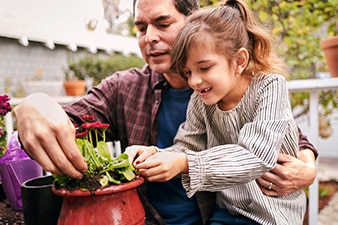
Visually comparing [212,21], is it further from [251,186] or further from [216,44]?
[251,186]

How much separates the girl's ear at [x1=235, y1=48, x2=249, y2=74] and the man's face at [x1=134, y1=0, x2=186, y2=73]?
1.22 ft

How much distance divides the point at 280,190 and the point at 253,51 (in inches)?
21.7

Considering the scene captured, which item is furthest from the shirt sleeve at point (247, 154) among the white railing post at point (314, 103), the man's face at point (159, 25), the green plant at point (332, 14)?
the green plant at point (332, 14)

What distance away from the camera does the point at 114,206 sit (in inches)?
34.0

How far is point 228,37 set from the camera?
117 centimetres

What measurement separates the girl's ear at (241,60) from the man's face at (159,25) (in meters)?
0.37

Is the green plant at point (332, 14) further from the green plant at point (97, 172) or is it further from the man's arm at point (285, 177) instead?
the green plant at point (97, 172)

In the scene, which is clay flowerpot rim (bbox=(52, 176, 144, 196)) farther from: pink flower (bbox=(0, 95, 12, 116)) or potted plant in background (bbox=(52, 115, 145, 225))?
pink flower (bbox=(0, 95, 12, 116))

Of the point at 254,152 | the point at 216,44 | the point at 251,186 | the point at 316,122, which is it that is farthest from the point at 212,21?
the point at 316,122

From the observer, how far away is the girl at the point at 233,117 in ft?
3.34

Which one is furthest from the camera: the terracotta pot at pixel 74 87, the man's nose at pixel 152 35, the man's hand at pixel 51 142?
the terracotta pot at pixel 74 87

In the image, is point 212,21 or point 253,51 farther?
point 253,51

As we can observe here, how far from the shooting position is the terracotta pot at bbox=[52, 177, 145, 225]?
84 centimetres

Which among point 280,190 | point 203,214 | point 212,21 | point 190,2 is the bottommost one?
point 203,214
